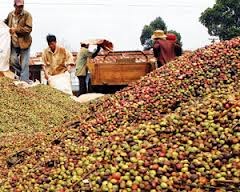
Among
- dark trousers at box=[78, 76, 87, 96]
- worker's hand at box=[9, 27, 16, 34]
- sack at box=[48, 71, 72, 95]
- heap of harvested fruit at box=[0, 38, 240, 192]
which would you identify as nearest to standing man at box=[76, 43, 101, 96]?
dark trousers at box=[78, 76, 87, 96]

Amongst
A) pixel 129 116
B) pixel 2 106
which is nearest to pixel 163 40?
pixel 2 106

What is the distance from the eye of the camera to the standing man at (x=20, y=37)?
31.2 feet

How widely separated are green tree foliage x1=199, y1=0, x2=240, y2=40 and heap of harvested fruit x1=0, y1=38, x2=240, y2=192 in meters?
26.1

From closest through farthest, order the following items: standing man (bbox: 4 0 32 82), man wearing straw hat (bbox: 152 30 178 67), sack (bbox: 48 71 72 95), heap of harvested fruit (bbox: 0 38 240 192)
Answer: heap of harvested fruit (bbox: 0 38 240 192), man wearing straw hat (bbox: 152 30 178 67), standing man (bbox: 4 0 32 82), sack (bbox: 48 71 72 95)

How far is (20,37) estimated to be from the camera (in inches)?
385

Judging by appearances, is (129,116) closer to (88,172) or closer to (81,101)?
(88,172)

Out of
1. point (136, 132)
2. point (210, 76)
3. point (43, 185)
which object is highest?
point (210, 76)

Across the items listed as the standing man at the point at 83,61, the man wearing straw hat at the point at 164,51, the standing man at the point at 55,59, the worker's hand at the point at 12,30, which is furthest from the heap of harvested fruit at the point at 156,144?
the standing man at the point at 83,61

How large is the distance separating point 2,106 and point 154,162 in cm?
480

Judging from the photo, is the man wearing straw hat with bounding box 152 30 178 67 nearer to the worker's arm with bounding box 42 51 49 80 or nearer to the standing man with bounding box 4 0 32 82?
the worker's arm with bounding box 42 51 49 80

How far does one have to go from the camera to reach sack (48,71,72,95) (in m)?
10.3

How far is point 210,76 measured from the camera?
177 inches

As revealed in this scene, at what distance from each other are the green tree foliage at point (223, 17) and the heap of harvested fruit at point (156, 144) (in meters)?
26.1

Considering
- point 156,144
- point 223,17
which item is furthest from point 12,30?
point 223,17
